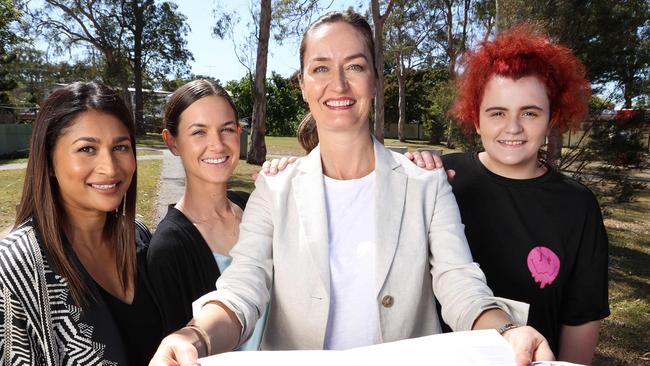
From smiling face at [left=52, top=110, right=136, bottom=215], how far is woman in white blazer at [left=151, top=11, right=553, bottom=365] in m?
0.70

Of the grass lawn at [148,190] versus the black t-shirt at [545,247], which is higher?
the black t-shirt at [545,247]

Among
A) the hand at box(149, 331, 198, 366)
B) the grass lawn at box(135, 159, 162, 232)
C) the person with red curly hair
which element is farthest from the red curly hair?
the grass lawn at box(135, 159, 162, 232)

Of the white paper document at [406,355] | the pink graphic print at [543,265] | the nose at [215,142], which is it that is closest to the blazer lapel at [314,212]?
the white paper document at [406,355]

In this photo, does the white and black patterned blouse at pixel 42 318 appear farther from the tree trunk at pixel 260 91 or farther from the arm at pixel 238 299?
the tree trunk at pixel 260 91

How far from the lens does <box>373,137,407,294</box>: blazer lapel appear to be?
61.2 inches

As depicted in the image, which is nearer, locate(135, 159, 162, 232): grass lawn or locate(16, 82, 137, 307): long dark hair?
locate(16, 82, 137, 307): long dark hair

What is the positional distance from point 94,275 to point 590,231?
2.00m

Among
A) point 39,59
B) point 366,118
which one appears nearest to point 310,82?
point 366,118

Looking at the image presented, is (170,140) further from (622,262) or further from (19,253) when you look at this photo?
(622,262)

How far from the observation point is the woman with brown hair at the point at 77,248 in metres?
1.64

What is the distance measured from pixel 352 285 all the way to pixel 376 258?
0.13m

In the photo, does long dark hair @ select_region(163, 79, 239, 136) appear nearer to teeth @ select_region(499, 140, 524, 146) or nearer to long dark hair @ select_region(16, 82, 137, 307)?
long dark hair @ select_region(16, 82, 137, 307)

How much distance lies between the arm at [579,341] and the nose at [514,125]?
828 millimetres

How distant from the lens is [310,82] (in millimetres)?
1736
